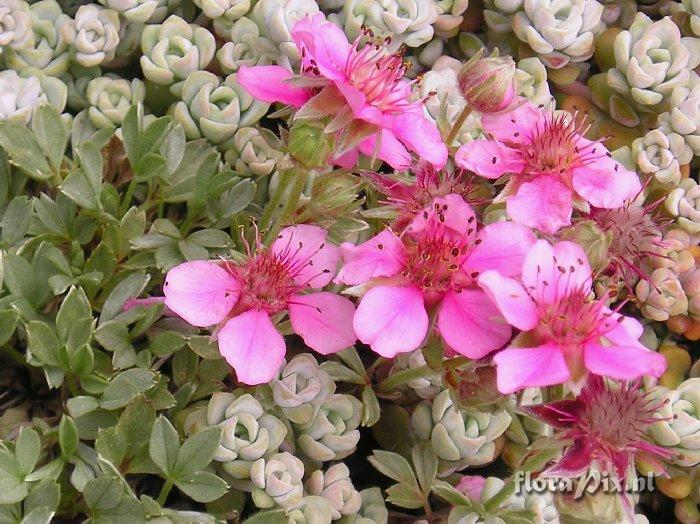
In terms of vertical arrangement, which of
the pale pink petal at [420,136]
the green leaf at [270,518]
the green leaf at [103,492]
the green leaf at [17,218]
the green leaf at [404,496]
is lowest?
the green leaf at [404,496]

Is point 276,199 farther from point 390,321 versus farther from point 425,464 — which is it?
point 425,464

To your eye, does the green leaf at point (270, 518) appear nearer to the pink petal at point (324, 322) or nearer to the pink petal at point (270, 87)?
the pink petal at point (324, 322)

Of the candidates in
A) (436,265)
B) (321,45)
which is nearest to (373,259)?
(436,265)

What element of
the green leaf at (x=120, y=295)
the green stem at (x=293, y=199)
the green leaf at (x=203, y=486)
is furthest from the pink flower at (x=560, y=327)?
the green leaf at (x=120, y=295)

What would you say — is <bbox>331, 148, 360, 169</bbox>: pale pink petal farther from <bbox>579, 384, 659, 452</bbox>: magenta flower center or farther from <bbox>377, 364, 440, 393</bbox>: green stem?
<bbox>579, 384, 659, 452</bbox>: magenta flower center

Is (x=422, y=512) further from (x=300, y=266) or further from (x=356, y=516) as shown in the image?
(x=300, y=266)

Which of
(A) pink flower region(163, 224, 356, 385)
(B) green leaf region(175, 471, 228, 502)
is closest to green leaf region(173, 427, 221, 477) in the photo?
(B) green leaf region(175, 471, 228, 502)
